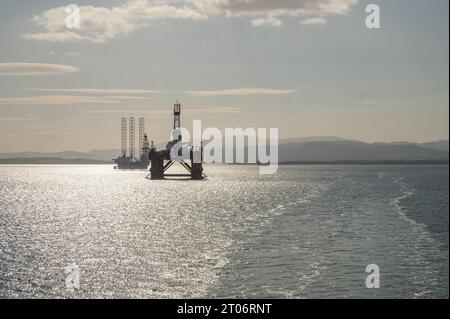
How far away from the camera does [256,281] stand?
1695 inches

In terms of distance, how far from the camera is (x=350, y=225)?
78.0 meters

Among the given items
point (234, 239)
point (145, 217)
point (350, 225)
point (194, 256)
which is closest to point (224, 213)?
point (145, 217)

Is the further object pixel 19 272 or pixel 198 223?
pixel 198 223

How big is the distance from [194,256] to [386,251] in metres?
18.7
